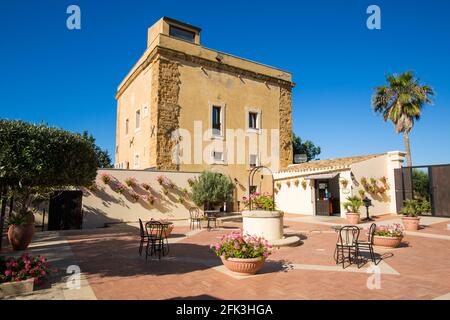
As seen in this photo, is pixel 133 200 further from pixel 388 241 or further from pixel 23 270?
pixel 388 241

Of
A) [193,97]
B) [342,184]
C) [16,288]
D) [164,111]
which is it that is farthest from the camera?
[193,97]

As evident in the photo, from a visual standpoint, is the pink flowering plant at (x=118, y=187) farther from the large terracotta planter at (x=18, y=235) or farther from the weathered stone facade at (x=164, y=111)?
the large terracotta planter at (x=18, y=235)

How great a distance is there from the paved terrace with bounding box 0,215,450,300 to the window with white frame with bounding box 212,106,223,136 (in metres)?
11.6

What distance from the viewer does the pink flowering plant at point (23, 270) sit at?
5.02 m

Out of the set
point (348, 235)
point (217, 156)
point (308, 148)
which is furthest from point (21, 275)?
point (308, 148)

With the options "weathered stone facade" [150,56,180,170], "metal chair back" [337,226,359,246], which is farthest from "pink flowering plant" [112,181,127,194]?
"metal chair back" [337,226,359,246]

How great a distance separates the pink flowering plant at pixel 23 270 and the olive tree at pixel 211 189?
35.0 ft

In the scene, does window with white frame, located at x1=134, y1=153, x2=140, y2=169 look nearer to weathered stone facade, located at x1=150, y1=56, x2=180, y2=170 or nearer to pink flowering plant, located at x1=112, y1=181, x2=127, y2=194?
weathered stone facade, located at x1=150, y1=56, x2=180, y2=170

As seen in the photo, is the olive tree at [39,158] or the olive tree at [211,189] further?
the olive tree at [211,189]

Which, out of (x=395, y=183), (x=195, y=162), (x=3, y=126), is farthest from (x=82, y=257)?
(x=395, y=183)

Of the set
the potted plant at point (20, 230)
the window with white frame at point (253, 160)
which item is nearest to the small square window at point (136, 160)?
the window with white frame at point (253, 160)

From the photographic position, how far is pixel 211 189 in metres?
16.0

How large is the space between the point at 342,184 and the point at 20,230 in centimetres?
1533
